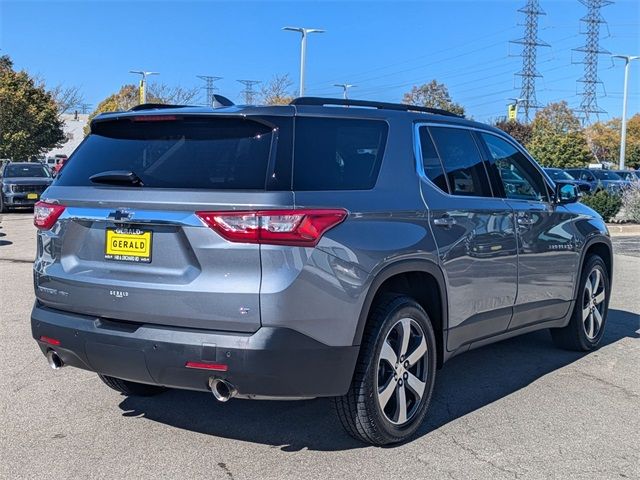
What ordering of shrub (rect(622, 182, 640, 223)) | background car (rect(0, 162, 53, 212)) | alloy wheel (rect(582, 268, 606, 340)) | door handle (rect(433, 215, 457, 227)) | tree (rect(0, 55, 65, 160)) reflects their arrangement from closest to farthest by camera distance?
1. door handle (rect(433, 215, 457, 227))
2. alloy wheel (rect(582, 268, 606, 340))
3. shrub (rect(622, 182, 640, 223))
4. background car (rect(0, 162, 53, 212))
5. tree (rect(0, 55, 65, 160))

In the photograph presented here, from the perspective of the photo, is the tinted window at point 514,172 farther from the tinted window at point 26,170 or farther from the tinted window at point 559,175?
the tinted window at point 559,175

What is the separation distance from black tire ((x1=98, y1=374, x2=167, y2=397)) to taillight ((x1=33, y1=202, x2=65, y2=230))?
1.24 metres

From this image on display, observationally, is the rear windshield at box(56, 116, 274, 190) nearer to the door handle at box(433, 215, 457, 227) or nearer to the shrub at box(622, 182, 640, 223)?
the door handle at box(433, 215, 457, 227)

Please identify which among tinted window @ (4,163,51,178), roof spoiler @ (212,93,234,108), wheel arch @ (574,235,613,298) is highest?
tinted window @ (4,163,51,178)

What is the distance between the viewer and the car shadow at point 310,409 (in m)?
4.15

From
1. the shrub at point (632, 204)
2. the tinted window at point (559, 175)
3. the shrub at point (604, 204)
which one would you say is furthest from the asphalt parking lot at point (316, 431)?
the tinted window at point (559, 175)

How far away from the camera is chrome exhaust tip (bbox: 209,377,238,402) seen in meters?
3.40

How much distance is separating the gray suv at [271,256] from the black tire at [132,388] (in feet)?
0.16

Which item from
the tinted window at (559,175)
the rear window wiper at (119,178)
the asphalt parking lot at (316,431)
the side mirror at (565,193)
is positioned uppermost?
the tinted window at (559,175)

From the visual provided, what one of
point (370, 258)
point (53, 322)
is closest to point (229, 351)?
point (370, 258)

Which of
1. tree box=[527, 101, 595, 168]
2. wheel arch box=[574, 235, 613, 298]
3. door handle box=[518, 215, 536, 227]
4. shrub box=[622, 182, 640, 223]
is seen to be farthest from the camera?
tree box=[527, 101, 595, 168]

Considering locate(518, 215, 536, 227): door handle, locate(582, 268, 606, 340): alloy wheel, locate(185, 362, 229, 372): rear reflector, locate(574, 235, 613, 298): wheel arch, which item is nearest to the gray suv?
locate(185, 362, 229, 372): rear reflector

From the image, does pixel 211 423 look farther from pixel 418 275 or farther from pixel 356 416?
pixel 418 275

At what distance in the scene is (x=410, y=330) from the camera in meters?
4.09
